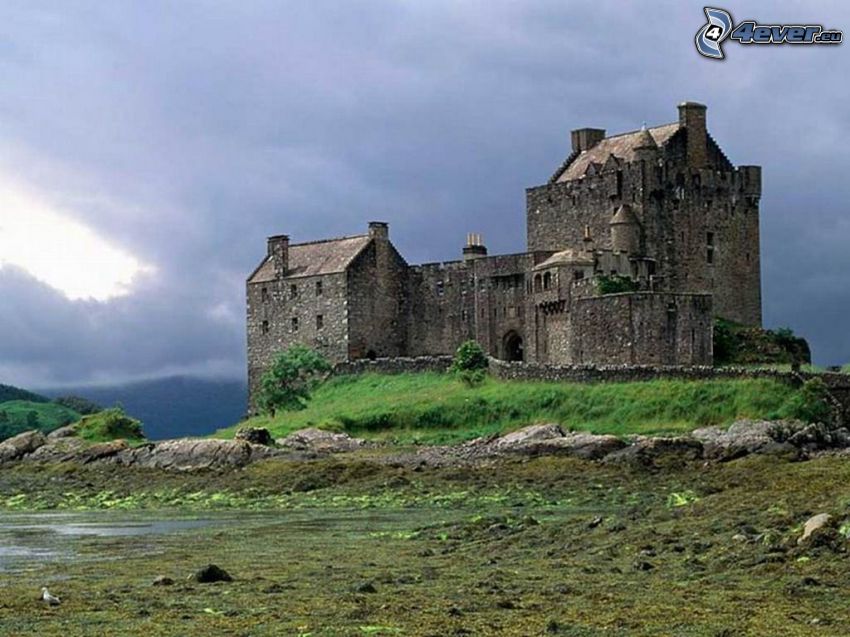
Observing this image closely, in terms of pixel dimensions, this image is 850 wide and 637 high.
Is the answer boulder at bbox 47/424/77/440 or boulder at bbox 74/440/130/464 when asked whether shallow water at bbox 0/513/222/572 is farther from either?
boulder at bbox 47/424/77/440

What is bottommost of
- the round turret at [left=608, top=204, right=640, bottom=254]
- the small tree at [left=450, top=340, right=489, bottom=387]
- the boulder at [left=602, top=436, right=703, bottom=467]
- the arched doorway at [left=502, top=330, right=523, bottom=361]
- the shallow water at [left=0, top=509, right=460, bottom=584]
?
the shallow water at [left=0, top=509, right=460, bottom=584]

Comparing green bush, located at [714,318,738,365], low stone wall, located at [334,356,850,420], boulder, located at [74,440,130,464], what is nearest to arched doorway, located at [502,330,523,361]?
low stone wall, located at [334,356,850,420]

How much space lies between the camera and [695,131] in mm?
79625

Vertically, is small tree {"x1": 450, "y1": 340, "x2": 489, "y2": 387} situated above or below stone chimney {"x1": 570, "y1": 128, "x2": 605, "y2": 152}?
below

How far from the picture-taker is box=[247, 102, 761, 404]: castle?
72000 mm

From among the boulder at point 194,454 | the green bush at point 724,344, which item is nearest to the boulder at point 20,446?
the boulder at point 194,454

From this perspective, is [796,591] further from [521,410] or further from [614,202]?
[614,202]

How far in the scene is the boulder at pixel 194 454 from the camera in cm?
6091

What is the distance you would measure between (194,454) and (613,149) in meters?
Answer: 30.0

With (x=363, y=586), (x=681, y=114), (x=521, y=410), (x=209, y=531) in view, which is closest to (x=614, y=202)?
(x=681, y=114)

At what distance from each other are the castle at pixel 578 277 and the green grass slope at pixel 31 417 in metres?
25.6

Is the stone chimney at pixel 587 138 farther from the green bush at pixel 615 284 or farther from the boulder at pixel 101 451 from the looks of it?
the boulder at pixel 101 451

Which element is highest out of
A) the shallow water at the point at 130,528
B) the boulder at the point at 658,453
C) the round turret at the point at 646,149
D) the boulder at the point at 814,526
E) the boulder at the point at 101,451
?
the round turret at the point at 646,149

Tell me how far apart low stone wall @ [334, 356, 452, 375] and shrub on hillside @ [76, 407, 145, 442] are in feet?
37.8
